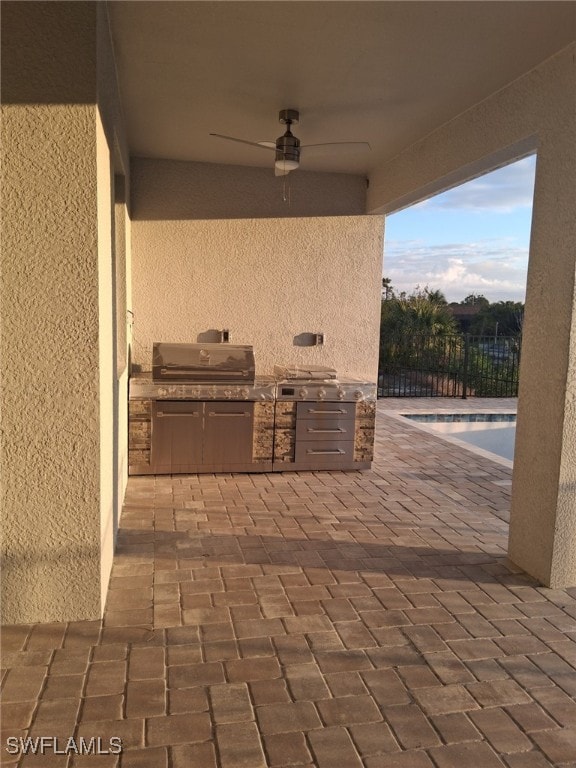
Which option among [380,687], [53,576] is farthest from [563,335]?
[53,576]

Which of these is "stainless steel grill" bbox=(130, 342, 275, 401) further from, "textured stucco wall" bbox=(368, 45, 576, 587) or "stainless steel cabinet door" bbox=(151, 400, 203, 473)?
"textured stucco wall" bbox=(368, 45, 576, 587)

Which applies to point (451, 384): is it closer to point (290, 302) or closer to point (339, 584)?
point (290, 302)

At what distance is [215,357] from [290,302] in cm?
137

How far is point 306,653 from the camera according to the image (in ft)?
9.52

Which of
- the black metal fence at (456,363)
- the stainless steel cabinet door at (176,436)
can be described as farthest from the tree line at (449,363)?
the stainless steel cabinet door at (176,436)

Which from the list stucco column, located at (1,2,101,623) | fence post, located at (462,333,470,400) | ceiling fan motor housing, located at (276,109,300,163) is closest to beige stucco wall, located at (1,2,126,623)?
stucco column, located at (1,2,101,623)

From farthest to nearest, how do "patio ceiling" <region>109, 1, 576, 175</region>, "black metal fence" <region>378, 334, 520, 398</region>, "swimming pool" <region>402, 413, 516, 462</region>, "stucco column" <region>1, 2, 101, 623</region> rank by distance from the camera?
"black metal fence" <region>378, 334, 520, 398</region>
"swimming pool" <region>402, 413, 516, 462</region>
"patio ceiling" <region>109, 1, 576, 175</region>
"stucco column" <region>1, 2, 101, 623</region>

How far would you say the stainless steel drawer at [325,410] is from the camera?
6.13 meters

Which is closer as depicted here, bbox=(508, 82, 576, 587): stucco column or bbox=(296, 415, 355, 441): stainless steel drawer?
bbox=(508, 82, 576, 587): stucco column

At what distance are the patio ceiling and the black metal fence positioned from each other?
8.57 meters

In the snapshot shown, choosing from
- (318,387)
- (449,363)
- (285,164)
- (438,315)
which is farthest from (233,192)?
(438,315)

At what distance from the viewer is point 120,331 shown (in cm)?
495

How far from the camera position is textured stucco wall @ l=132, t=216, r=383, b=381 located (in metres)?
6.59

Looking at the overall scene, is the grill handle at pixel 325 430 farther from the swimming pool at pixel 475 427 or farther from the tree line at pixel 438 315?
the tree line at pixel 438 315
